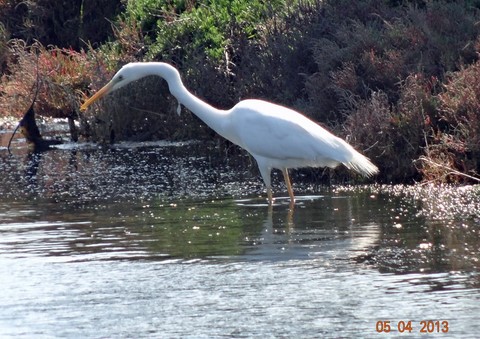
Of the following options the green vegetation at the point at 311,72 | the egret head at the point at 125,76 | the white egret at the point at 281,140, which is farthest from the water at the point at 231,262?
the egret head at the point at 125,76

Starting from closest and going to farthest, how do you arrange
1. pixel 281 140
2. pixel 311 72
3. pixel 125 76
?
1. pixel 281 140
2. pixel 125 76
3. pixel 311 72

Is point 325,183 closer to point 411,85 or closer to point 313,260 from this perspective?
point 411,85

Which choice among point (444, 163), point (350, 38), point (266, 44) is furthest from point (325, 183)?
point (266, 44)

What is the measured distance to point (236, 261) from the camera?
8391 millimetres

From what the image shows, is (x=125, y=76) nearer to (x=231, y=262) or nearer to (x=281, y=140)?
(x=281, y=140)

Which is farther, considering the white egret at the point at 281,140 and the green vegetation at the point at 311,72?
the green vegetation at the point at 311,72

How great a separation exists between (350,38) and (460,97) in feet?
9.60

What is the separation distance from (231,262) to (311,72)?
7743 mm

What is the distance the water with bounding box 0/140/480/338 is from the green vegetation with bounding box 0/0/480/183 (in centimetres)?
92

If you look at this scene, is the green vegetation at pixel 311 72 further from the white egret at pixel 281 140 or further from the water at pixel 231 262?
the white egret at pixel 281 140

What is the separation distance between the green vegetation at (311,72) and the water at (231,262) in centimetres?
92

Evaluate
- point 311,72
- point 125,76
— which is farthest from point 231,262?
point 311,72

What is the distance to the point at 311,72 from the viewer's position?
15.7 metres

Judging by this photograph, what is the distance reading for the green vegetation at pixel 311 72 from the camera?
41.0 ft
